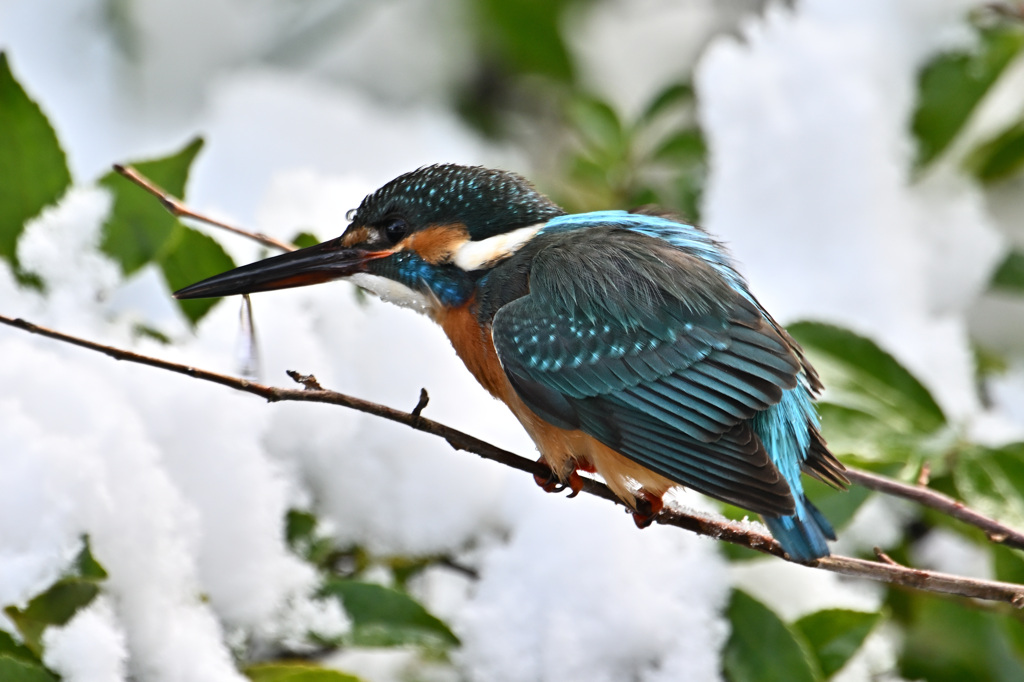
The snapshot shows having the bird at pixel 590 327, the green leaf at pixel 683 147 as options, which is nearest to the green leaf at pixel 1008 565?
the bird at pixel 590 327

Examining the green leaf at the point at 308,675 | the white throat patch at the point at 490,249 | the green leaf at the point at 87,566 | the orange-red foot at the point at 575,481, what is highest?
the white throat patch at the point at 490,249

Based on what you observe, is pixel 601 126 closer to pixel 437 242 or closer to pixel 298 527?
pixel 437 242

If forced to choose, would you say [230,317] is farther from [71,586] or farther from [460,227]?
[71,586]

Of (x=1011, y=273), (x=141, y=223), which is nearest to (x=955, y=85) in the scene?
(x=1011, y=273)

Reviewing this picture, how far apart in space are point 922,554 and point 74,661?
134 centimetres

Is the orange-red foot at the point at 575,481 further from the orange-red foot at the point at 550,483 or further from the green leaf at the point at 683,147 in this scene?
the green leaf at the point at 683,147

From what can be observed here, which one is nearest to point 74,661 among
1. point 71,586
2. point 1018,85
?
point 71,586

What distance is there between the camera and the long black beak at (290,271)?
1388mm

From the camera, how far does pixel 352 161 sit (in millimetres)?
2934

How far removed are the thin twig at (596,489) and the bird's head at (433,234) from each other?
0.31 meters

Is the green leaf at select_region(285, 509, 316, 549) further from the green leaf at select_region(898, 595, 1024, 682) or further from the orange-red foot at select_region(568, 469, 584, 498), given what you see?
the green leaf at select_region(898, 595, 1024, 682)

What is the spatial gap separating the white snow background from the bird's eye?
0.84 feet

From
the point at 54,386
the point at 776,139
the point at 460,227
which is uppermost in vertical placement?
the point at 776,139

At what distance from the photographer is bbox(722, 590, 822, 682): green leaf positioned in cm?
141
